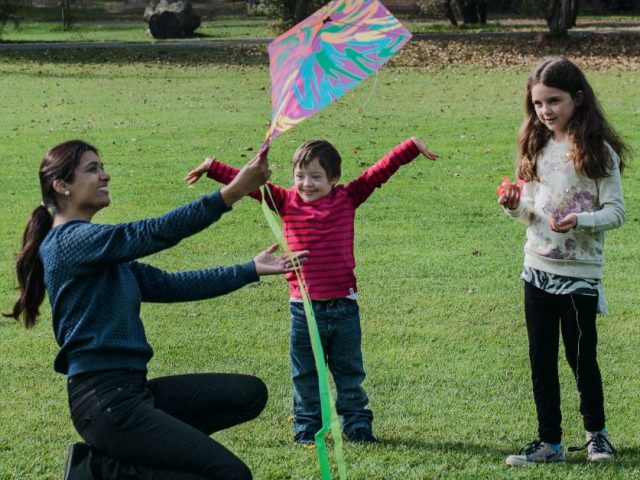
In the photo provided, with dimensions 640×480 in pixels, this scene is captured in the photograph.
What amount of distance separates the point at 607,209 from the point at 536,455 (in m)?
1.09

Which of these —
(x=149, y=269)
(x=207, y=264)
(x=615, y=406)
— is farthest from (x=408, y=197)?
(x=149, y=269)

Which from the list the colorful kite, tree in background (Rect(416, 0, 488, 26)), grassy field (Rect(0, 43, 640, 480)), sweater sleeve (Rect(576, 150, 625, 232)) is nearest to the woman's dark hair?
the colorful kite

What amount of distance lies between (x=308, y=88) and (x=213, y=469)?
4.56 ft

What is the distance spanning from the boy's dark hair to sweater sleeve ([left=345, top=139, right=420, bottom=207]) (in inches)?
5.2

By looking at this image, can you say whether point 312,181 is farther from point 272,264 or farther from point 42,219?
point 42,219

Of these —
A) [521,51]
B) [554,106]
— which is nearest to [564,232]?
[554,106]

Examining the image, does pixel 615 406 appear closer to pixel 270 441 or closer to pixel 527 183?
pixel 527 183

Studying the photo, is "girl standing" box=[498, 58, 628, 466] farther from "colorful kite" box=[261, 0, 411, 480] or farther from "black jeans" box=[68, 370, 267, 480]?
"black jeans" box=[68, 370, 267, 480]

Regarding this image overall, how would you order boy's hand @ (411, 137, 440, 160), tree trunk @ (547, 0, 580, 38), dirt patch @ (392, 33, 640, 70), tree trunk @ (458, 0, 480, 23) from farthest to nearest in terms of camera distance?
tree trunk @ (458, 0, 480, 23) → tree trunk @ (547, 0, 580, 38) → dirt patch @ (392, 33, 640, 70) → boy's hand @ (411, 137, 440, 160)

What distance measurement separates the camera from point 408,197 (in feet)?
36.2

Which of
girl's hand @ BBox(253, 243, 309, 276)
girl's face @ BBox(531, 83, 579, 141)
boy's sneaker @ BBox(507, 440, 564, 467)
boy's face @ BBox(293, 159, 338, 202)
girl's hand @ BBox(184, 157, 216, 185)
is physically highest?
girl's face @ BBox(531, 83, 579, 141)

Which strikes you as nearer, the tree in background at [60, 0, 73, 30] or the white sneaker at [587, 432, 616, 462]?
the white sneaker at [587, 432, 616, 462]

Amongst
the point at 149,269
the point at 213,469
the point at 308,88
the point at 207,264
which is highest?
the point at 308,88

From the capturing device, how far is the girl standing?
4711 millimetres
